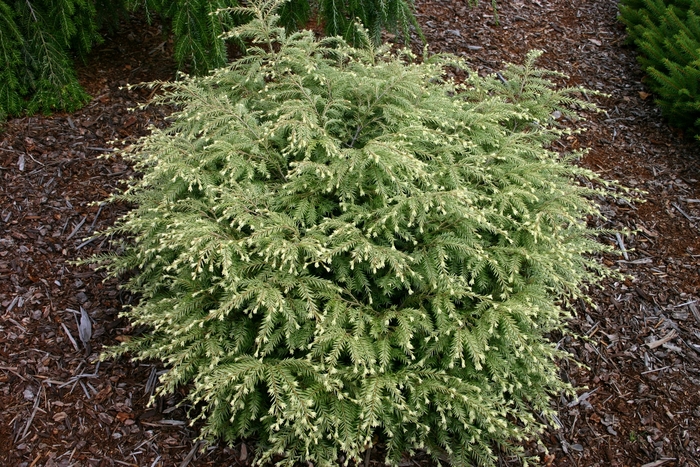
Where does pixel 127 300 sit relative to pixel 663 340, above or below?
above

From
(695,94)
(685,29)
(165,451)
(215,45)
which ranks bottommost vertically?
(165,451)

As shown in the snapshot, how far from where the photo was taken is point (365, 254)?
242 cm

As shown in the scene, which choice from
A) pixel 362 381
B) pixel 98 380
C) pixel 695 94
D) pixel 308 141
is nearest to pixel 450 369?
pixel 362 381

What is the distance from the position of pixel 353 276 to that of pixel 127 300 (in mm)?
1454

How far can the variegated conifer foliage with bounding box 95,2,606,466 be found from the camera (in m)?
2.38

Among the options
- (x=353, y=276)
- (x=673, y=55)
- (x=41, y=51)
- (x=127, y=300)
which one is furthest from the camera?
(x=673, y=55)

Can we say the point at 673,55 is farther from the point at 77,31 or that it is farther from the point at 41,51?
the point at 41,51

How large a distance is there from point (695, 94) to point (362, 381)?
380cm

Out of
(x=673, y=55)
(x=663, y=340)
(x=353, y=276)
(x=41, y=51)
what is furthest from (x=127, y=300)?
(x=673, y=55)

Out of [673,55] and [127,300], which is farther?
[673,55]

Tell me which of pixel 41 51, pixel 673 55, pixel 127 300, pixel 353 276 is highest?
pixel 41 51

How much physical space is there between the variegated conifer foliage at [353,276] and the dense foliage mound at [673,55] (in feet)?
7.34

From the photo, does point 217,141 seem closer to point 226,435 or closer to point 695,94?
point 226,435

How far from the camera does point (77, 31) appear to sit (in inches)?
154
